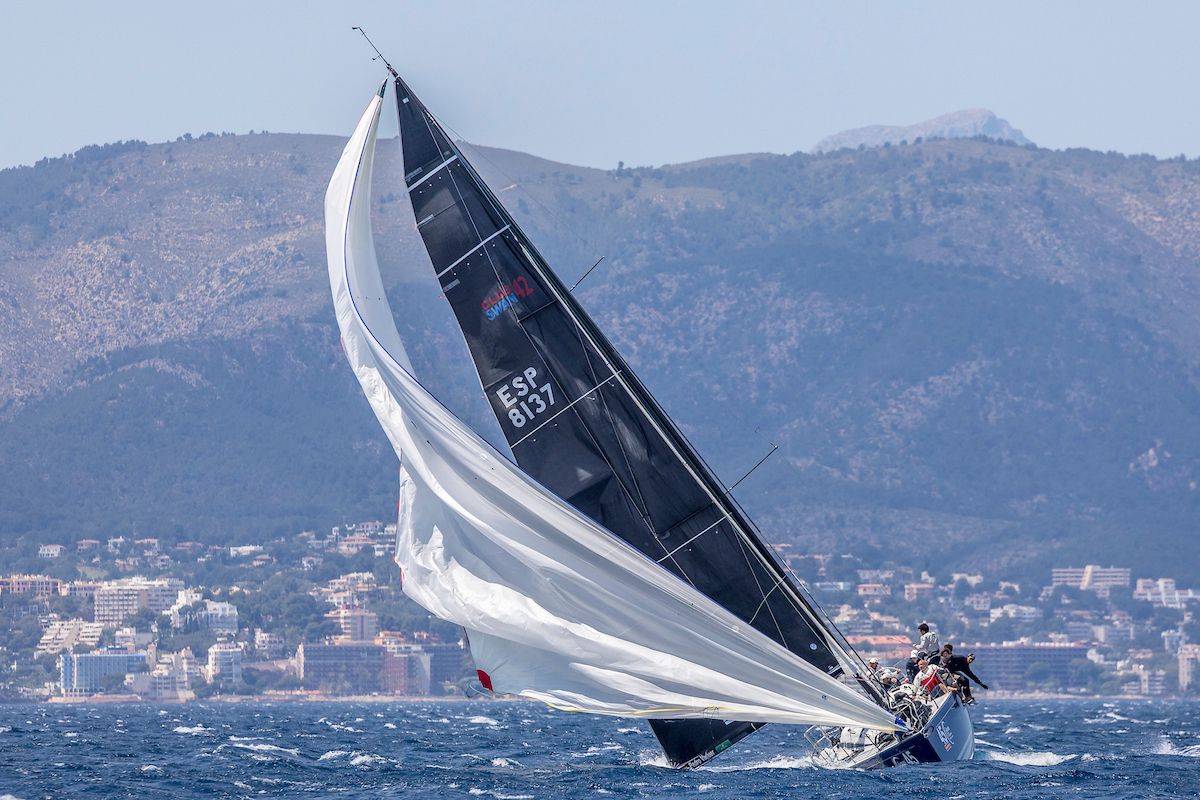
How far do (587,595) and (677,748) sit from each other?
133 inches

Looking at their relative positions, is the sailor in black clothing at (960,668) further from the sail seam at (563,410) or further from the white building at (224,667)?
the white building at (224,667)

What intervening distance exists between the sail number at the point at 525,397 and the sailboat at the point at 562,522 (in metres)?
0.02

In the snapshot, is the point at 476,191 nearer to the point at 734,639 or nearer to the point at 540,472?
the point at 540,472

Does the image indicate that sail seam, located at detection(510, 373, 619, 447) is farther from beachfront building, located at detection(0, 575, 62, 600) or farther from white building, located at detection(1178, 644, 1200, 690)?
beachfront building, located at detection(0, 575, 62, 600)

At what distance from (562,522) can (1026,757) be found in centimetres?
1476

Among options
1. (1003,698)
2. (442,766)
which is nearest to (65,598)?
(1003,698)

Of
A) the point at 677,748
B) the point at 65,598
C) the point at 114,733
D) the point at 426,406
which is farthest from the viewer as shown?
the point at 65,598

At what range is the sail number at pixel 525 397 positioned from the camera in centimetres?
2792

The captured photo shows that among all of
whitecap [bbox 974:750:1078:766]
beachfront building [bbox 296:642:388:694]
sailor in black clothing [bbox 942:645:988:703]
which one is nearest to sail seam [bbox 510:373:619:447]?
sailor in black clothing [bbox 942:645:988:703]

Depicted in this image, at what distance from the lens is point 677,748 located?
1145 inches

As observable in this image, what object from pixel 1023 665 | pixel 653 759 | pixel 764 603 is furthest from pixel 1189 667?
pixel 764 603

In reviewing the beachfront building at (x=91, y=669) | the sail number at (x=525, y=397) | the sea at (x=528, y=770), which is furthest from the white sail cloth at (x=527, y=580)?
the beachfront building at (x=91, y=669)

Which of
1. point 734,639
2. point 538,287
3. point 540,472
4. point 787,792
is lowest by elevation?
point 787,792

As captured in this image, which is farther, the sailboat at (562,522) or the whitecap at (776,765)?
the whitecap at (776,765)
